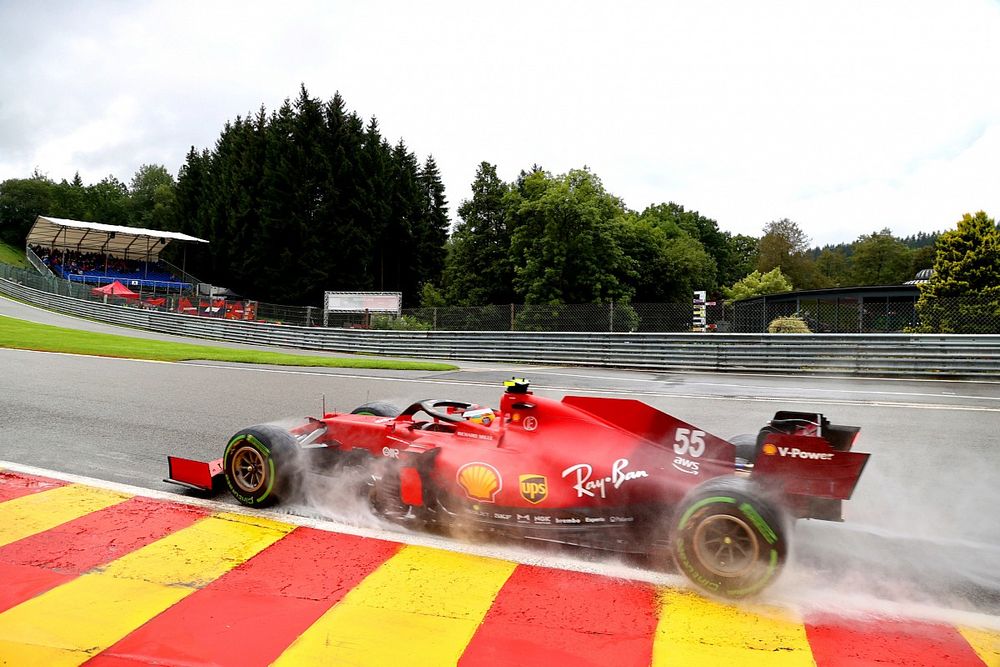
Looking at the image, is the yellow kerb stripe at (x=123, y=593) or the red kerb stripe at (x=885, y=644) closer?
the red kerb stripe at (x=885, y=644)

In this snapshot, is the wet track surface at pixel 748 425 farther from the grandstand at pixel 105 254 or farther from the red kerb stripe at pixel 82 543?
the grandstand at pixel 105 254

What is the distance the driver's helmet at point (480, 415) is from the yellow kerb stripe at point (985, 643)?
8.61 ft

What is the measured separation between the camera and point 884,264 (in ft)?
279

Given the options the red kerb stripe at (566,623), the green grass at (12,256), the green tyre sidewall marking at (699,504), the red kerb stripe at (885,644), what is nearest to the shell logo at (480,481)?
the red kerb stripe at (566,623)

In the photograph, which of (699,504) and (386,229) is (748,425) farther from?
(386,229)

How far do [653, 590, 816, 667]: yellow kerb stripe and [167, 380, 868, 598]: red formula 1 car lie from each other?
13cm

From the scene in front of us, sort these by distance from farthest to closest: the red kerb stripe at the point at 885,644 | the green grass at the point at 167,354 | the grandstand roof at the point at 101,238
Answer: the grandstand roof at the point at 101,238, the green grass at the point at 167,354, the red kerb stripe at the point at 885,644

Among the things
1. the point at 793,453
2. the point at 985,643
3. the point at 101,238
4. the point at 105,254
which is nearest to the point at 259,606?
the point at 793,453

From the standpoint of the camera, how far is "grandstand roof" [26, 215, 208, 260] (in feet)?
158

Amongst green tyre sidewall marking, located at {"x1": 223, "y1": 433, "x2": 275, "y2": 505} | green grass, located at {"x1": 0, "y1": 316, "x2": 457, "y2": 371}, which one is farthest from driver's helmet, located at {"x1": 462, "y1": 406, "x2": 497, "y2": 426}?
green grass, located at {"x1": 0, "y1": 316, "x2": 457, "y2": 371}

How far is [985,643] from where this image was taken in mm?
2699

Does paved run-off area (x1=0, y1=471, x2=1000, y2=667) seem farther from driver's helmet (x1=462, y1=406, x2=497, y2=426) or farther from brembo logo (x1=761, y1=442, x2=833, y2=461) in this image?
driver's helmet (x1=462, y1=406, x2=497, y2=426)

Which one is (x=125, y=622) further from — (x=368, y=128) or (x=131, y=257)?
(x=131, y=257)

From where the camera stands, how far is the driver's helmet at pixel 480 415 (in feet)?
13.6
